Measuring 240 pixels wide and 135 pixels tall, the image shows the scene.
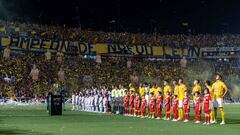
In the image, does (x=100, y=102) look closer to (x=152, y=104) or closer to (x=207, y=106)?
(x=152, y=104)

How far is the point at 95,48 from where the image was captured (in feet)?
230

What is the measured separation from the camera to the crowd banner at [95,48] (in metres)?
62.4

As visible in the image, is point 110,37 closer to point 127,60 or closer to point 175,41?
point 127,60

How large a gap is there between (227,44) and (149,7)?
12.9 meters

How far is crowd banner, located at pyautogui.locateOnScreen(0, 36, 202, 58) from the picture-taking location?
6244 centimetres

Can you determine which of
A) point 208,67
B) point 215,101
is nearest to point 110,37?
point 208,67

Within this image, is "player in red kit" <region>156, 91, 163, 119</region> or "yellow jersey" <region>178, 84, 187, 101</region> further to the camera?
"player in red kit" <region>156, 91, 163, 119</region>

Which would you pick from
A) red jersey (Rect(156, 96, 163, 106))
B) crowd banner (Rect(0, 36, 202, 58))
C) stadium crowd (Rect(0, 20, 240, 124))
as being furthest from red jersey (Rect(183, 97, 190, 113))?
crowd banner (Rect(0, 36, 202, 58))

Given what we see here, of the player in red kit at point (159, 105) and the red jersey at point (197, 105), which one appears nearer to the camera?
the red jersey at point (197, 105)

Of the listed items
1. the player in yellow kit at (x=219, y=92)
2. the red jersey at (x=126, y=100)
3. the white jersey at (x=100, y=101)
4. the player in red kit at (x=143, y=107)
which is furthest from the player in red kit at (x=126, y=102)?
the player in yellow kit at (x=219, y=92)

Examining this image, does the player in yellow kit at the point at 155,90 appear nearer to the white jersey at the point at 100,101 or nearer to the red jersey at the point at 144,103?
the red jersey at the point at 144,103

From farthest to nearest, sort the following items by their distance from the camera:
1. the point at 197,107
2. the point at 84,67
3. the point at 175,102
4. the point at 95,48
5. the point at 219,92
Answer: the point at 95,48, the point at 84,67, the point at 175,102, the point at 197,107, the point at 219,92

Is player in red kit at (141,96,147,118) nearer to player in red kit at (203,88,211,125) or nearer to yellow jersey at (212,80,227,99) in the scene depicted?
player in red kit at (203,88,211,125)

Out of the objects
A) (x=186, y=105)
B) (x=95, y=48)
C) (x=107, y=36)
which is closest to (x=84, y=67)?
(x=95, y=48)
